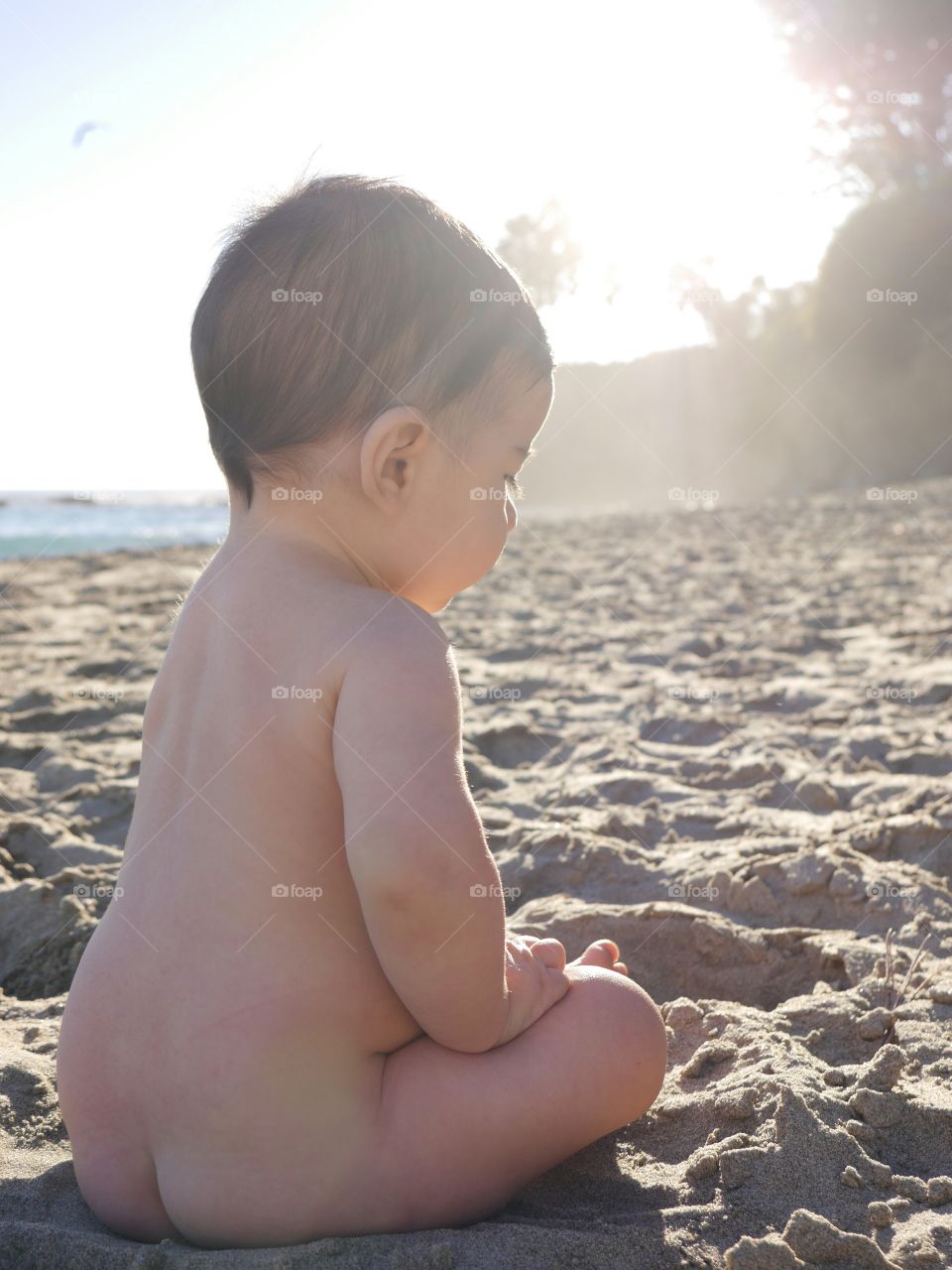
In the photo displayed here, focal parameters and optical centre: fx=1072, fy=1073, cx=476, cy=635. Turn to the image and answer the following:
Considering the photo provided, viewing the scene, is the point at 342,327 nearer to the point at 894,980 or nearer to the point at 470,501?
the point at 470,501

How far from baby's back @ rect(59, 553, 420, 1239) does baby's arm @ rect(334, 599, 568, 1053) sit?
0.05m

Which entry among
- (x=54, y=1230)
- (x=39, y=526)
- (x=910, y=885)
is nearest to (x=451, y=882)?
(x=54, y=1230)

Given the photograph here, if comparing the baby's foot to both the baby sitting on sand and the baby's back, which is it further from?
the baby's back

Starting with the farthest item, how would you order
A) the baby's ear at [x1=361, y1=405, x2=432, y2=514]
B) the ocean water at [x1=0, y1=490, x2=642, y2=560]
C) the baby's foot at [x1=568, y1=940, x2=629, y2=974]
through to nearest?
the ocean water at [x1=0, y1=490, x2=642, y2=560] < the baby's foot at [x1=568, y1=940, x2=629, y2=974] < the baby's ear at [x1=361, y1=405, x2=432, y2=514]

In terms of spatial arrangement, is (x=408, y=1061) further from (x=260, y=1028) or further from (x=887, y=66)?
(x=887, y=66)

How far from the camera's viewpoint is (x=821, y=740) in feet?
10.7

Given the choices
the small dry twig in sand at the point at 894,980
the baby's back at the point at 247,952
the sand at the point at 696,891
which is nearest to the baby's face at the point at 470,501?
the baby's back at the point at 247,952

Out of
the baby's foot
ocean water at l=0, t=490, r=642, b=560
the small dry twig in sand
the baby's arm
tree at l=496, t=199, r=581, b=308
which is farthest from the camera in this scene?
tree at l=496, t=199, r=581, b=308

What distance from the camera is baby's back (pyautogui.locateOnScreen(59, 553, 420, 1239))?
1253 mm

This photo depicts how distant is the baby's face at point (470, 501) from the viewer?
4.83 ft

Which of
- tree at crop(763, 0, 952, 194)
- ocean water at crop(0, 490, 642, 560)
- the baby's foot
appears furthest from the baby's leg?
tree at crop(763, 0, 952, 194)

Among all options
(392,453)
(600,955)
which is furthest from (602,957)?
(392,453)

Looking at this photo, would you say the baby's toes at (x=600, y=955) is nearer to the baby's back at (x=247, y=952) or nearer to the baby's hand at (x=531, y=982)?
the baby's hand at (x=531, y=982)

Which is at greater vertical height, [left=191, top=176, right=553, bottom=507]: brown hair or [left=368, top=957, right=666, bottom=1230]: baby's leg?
[left=191, top=176, right=553, bottom=507]: brown hair
